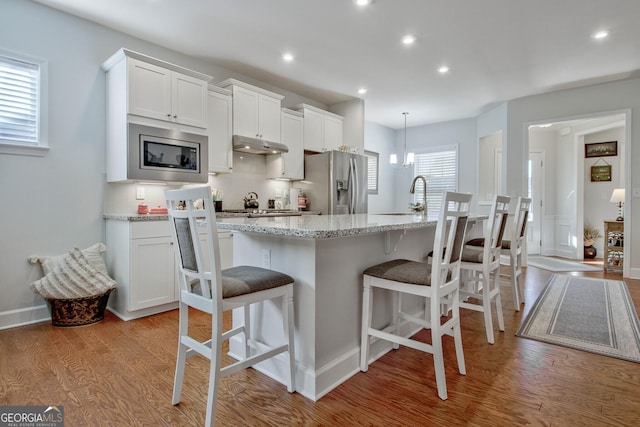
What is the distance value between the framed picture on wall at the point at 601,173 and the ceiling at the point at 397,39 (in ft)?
7.76

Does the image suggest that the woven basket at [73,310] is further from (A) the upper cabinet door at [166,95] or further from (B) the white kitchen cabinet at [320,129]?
(B) the white kitchen cabinet at [320,129]

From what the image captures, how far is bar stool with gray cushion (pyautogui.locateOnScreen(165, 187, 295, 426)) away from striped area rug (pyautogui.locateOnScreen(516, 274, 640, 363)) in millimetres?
1987

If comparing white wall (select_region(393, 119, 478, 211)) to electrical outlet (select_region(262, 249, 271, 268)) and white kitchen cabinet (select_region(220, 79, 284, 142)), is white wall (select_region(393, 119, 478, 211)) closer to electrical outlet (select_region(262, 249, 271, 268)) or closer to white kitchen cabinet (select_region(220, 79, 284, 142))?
white kitchen cabinet (select_region(220, 79, 284, 142))

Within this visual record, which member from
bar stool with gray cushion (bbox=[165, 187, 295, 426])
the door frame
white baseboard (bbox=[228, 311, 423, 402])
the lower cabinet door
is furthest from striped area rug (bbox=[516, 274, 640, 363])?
the lower cabinet door

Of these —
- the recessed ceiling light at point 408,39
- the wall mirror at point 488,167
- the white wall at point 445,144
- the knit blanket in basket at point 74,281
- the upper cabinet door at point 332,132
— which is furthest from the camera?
the white wall at point 445,144

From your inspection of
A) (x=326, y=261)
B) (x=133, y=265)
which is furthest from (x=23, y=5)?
(x=326, y=261)

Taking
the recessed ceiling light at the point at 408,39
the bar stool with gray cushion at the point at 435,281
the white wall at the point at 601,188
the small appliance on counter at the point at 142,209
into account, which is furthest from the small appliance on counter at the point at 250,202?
the white wall at the point at 601,188

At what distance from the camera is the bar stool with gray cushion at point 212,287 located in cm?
137

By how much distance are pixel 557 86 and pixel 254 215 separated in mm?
4635

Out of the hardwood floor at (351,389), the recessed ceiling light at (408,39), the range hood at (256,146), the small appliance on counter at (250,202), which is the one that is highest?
the recessed ceiling light at (408,39)

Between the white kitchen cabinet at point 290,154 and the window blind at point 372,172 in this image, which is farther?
the window blind at point 372,172

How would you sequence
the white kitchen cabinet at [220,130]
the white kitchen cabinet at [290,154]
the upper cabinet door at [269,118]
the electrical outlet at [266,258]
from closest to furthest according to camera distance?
the electrical outlet at [266,258]
the white kitchen cabinet at [220,130]
the upper cabinet door at [269,118]
the white kitchen cabinet at [290,154]

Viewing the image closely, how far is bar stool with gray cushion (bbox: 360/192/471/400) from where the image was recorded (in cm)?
168

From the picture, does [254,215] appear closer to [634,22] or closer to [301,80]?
[301,80]
